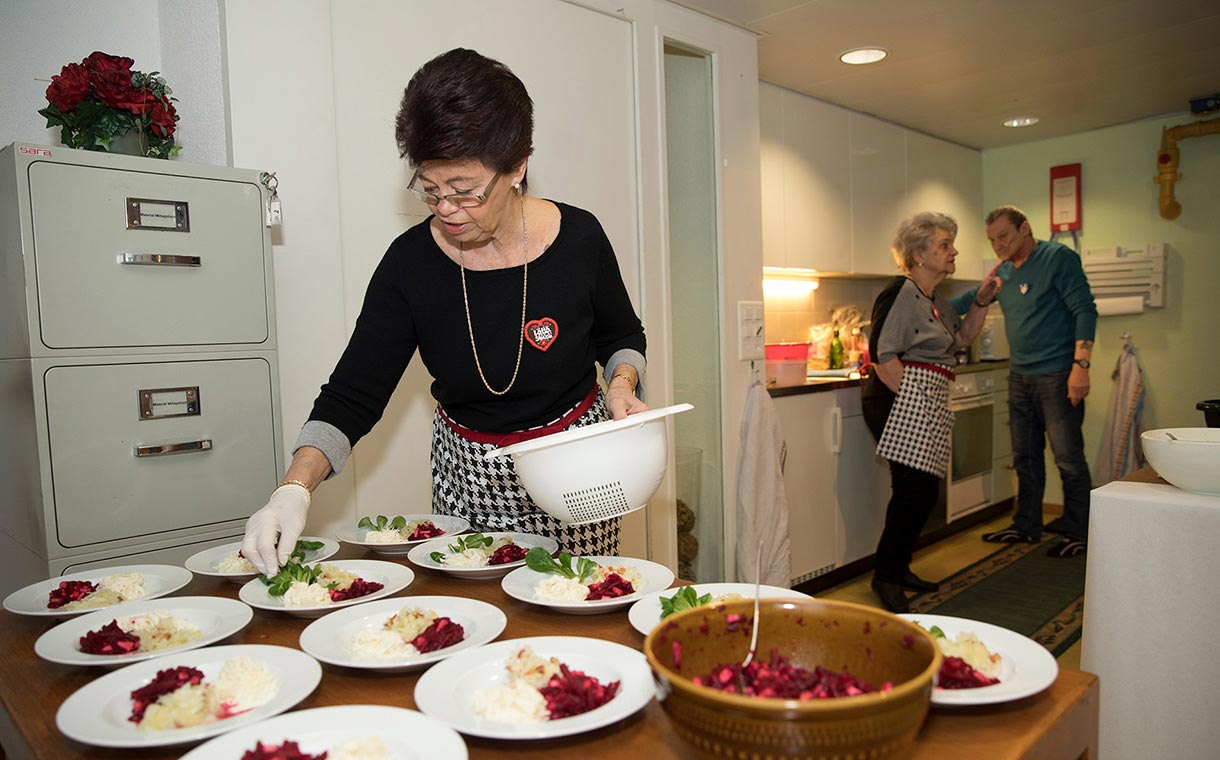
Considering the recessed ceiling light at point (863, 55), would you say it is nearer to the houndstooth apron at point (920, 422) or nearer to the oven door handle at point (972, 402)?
the houndstooth apron at point (920, 422)

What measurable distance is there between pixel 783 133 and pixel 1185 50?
182cm

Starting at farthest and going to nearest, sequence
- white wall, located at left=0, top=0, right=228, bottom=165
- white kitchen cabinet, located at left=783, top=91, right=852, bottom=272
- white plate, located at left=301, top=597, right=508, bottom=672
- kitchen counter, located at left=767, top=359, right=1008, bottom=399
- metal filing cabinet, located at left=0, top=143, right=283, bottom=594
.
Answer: white kitchen cabinet, located at left=783, top=91, right=852, bottom=272, kitchen counter, located at left=767, top=359, right=1008, bottom=399, white wall, located at left=0, top=0, right=228, bottom=165, metal filing cabinet, located at left=0, top=143, right=283, bottom=594, white plate, located at left=301, top=597, right=508, bottom=672

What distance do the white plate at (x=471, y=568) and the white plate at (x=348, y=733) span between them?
0.47 m

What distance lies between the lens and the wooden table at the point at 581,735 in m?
0.69

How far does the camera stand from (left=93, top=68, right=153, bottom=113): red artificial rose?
1.69 metres

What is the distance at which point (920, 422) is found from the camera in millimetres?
3436

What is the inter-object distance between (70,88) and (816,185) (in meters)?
3.31

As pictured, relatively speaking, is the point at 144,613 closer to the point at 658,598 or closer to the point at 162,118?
the point at 658,598

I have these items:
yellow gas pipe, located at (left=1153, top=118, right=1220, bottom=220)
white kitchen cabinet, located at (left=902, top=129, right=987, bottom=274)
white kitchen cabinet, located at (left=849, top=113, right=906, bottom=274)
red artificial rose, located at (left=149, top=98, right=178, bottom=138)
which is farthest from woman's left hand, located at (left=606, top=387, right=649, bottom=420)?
yellow gas pipe, located at (left=1153, top=118, right=1220, bottom=220)

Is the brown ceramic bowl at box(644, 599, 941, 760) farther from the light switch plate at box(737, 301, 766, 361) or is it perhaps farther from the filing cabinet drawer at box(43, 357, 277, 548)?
the light switch plate at box(737, 301, 766, 361)

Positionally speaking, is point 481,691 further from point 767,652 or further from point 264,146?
point 264,146

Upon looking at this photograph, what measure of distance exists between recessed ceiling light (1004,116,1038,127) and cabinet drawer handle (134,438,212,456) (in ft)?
15.6

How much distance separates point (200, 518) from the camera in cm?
178

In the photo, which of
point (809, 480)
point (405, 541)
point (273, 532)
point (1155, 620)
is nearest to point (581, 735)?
point (273, 532)
